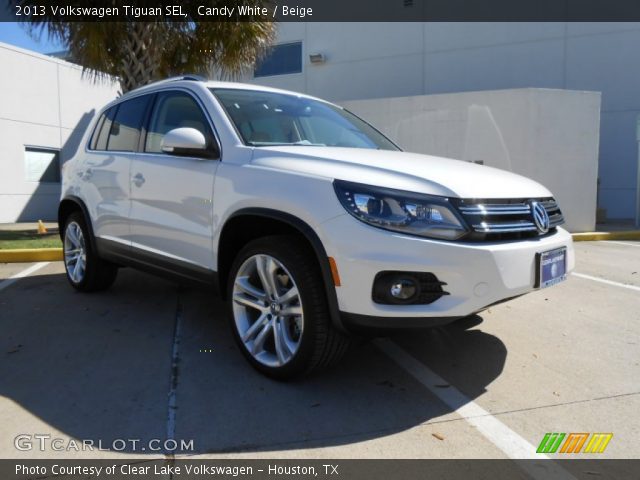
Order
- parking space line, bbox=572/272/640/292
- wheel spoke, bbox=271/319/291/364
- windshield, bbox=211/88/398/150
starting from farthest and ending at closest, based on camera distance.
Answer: parking space line, bbox=572/272/640/292
windshield, bbox=211/88/398/150
wheel spoke, bbox=271/319/291/364

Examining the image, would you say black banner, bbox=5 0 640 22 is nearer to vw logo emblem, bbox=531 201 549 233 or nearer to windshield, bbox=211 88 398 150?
windshield, bbox=211 88 398 150

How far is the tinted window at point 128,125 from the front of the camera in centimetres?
432

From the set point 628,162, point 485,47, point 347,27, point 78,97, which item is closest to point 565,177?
point 628,162

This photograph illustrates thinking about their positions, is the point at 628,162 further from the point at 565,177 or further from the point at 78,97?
the point at 78,97

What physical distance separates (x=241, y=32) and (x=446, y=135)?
4.53m

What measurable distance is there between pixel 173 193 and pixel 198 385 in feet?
4.48

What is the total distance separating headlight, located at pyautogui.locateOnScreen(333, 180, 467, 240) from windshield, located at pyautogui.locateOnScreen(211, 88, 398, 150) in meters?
1.02

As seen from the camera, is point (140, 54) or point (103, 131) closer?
point (103, 131)

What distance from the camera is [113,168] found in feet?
14.5

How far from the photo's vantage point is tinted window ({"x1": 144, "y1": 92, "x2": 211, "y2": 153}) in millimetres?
3709

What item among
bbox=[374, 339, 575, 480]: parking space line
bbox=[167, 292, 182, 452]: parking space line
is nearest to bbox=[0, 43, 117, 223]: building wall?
bbox=[167, 292, 182, 452]: parking space line

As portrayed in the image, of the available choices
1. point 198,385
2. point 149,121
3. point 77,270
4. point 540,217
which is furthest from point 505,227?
point 77,270

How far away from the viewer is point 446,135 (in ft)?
35.1
